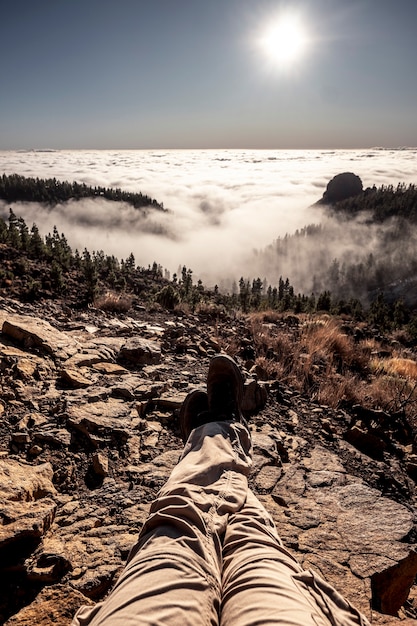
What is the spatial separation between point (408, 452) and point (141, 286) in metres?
12.2

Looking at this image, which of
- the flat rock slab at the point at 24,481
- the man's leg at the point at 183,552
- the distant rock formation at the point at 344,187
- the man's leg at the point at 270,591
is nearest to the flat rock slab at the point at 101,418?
the flat rock slab at the point at 24,481

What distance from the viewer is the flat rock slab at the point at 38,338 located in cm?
353

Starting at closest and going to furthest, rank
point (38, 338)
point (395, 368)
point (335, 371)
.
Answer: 1. point (38, 338)
2. point (335, 371)
3. point (395, 368)

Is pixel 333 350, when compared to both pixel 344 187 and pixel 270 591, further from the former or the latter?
pixel 344 187

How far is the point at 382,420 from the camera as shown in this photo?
3324 mm

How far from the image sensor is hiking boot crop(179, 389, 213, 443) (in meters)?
2.64

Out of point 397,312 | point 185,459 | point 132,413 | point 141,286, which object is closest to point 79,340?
point 132,413

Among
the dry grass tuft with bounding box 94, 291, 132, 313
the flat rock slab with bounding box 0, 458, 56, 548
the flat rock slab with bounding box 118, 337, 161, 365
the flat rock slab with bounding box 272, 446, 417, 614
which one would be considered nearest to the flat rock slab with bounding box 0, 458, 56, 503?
the flat rock slab with bounding box 0, 458, 56, 548

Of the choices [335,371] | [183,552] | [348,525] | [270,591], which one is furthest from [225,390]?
[335,371]

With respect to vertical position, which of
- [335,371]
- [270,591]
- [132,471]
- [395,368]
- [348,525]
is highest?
[270,591]

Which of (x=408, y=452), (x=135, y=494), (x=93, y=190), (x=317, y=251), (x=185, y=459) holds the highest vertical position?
(x=93, y=190)

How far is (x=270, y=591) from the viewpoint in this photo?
1214 mm

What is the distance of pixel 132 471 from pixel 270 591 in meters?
1.36

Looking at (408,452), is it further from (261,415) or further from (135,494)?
(135,494)
